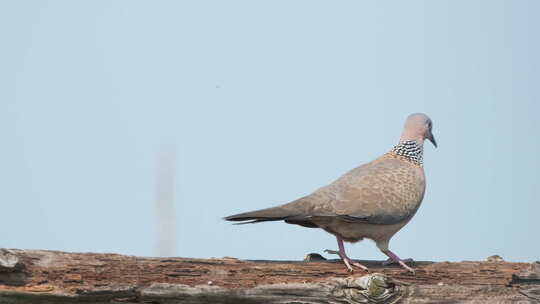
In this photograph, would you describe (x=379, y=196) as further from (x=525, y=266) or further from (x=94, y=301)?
(x=94, y=301)

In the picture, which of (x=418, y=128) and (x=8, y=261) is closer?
(x=8, y=261)

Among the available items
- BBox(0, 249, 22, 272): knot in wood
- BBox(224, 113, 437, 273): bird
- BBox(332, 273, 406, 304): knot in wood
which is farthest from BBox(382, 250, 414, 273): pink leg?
BBox(0, 249, 22, 272): knot in wood

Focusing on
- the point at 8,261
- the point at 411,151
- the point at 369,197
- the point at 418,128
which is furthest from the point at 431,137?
the point at 8,261

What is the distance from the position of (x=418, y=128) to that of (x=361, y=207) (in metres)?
1.56

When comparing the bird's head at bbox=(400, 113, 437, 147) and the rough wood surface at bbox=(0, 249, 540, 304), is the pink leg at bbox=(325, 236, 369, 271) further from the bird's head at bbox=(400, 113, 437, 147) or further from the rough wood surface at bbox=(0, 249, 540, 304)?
the bird's head at bbox=(400, 113, 437, 147)

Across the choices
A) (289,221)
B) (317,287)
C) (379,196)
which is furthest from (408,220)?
(317,287)

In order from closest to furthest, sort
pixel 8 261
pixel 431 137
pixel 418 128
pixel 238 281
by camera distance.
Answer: pixel 8 261
pixel 238 281
pixel 418 128
pixel 431 137

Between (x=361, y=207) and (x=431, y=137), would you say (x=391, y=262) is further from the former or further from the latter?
(x=431, y=137)

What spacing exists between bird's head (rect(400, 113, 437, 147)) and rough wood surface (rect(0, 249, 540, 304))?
189 cm

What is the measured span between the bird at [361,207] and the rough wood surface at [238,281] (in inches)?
14.0

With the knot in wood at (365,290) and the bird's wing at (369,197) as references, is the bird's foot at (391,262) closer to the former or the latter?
the bird's wing at (369,197)

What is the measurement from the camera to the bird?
5.68 m

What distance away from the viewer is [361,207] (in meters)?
5.84

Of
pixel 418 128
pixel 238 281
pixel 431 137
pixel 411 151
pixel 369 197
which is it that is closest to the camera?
pixel 238 281
